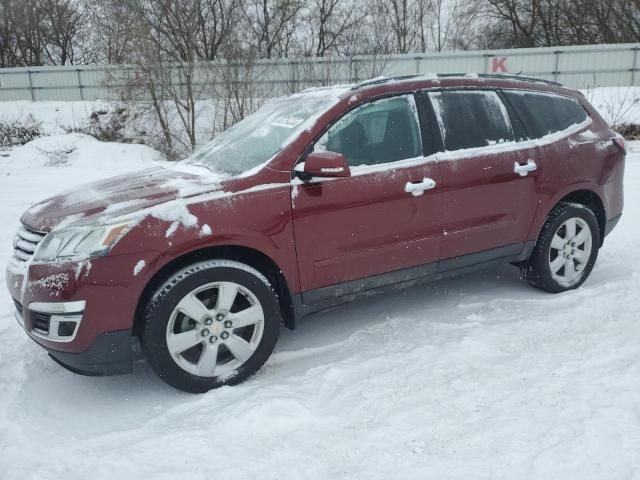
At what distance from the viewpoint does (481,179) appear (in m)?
3.72

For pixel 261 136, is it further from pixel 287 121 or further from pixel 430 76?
pixel 430 76

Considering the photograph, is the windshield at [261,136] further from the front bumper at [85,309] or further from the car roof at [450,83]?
the front bumper at [85,309]

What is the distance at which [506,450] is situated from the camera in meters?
2.33

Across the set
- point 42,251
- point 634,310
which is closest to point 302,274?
point 42,251

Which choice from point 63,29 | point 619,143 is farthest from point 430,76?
point 63,29

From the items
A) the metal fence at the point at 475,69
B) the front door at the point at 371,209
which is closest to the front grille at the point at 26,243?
the front door at the point at 371,209

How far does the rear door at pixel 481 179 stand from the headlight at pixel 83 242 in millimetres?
2126

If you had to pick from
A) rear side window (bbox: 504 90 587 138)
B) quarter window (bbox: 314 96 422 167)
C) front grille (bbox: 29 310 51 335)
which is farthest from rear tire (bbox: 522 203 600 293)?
front grille (bbox: 29 310 51 335)

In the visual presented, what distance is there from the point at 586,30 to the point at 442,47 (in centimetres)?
860

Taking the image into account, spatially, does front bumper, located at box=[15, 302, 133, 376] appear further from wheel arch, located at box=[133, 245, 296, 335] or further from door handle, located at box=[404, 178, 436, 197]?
door handle, located at box=[404, 178, 436, 197]

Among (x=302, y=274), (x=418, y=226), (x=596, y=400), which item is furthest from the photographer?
(x=418, y=226)

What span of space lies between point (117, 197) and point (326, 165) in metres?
1.22

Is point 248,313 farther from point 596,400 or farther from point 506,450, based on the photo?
point 596,400

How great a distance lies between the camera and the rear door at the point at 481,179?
365 cm
